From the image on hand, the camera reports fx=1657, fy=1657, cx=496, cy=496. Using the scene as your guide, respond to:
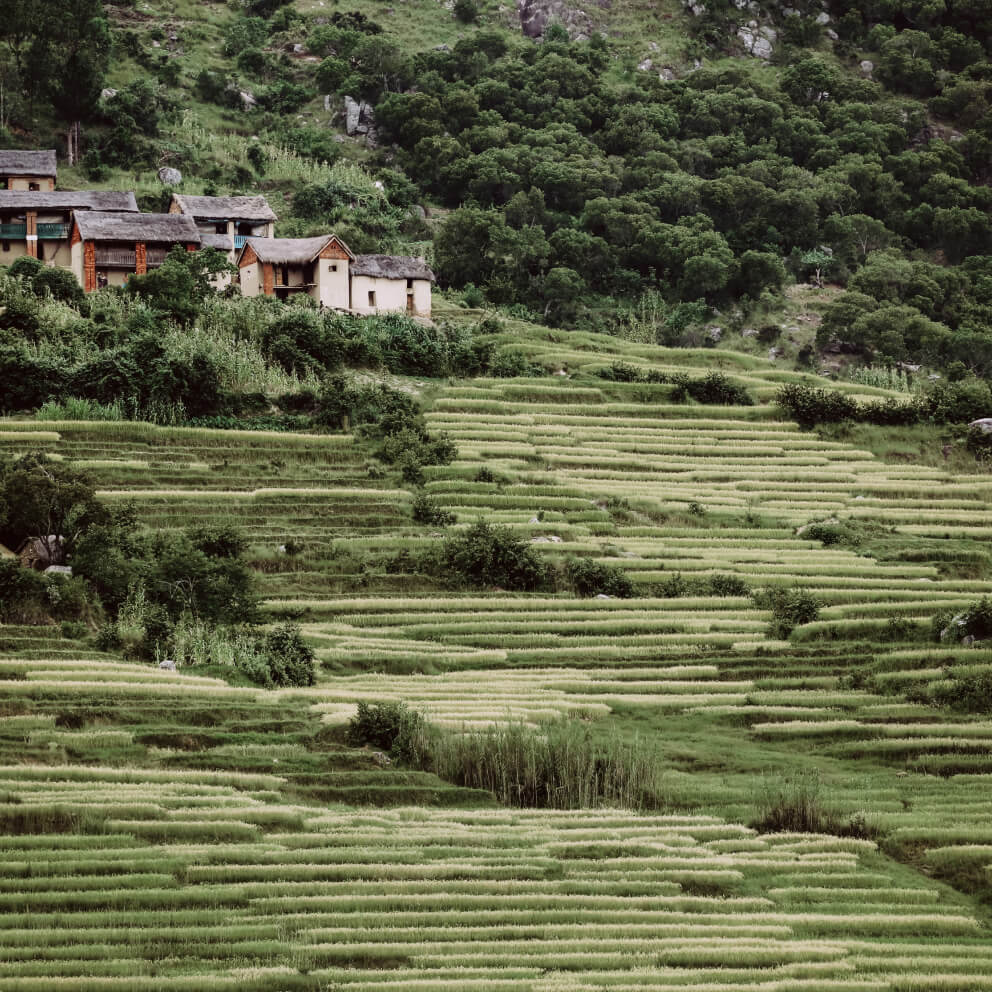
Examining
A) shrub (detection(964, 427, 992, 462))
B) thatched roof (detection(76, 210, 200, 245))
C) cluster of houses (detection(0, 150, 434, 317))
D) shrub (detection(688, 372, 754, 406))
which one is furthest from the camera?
cluster of houses (detection(0, 150, 434, 317))

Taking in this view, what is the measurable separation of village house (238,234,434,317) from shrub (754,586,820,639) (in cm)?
3484

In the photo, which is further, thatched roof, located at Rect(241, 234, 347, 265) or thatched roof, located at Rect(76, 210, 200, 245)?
thatched roof, located at Rect(241, 234, 347, 265)

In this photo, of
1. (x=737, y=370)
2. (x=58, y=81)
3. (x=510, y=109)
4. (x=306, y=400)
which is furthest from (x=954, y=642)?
(x=510, y=109)

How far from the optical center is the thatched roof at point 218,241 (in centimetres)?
8759

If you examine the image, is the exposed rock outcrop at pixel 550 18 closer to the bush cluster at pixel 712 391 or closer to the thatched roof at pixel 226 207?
the thatched roof at pixel 226 207

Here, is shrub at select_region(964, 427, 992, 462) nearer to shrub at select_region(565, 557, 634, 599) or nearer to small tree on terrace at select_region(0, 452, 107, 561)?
shrub at select_region(565, 557, 634, 599)

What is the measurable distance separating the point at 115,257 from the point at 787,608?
43568 mm

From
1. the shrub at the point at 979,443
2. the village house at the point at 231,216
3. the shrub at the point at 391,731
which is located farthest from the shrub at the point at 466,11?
the shrub at the point at 391,731

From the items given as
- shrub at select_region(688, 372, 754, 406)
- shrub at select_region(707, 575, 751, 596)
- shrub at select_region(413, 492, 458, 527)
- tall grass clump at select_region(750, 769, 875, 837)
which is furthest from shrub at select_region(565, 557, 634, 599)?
shrub at select_region(688, 372, 754, 406)

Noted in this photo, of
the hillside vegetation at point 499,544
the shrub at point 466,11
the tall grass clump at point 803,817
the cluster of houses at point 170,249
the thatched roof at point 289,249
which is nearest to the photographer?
the hillside vegetation at point 499,544

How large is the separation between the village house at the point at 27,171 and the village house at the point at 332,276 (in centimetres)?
1355

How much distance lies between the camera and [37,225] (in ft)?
276

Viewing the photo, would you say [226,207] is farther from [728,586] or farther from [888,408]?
Answer: [728,586]

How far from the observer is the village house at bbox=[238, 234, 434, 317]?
8256 centimetres
